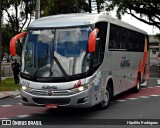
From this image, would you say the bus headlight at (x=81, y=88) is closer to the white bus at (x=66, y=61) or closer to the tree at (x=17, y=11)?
the white bus at (x=66, y=61)

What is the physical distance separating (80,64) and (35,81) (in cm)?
137

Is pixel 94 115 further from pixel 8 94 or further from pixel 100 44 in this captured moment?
pixel 8 94

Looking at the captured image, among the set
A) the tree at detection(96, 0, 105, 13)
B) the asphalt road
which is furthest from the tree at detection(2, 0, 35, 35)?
the asphalt road

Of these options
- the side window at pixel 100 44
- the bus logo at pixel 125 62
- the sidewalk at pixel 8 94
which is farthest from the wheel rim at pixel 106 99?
the sidewalk at pixel 8 94

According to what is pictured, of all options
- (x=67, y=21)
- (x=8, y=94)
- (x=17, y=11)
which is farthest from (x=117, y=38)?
(x=17, y=11)

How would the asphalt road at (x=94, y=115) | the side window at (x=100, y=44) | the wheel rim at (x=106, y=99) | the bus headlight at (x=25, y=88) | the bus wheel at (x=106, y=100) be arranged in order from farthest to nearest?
the wheel rim at (x=106, y=99)
the bus wheel at (x=106, y=100)
the side window at (x=100, y=44)
the bus headlight at (x=25, y=88)
the asphalt road at (x=94, y=115)

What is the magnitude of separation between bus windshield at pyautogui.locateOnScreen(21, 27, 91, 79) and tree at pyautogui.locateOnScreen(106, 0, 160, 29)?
29.1 meters

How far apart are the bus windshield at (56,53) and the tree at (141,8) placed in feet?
95.6

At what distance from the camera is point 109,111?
1162 cm

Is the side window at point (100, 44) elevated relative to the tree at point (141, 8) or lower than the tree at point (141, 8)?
lower

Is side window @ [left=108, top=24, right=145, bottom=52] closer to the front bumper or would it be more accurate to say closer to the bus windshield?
the bus windshield

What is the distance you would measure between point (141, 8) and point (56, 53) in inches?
1391

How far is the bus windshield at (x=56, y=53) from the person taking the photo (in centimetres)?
1016

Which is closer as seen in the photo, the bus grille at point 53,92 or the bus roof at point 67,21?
the bus grille at point 53,92
